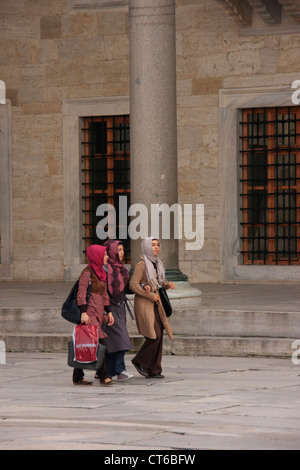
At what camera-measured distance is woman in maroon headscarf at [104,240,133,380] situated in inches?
447

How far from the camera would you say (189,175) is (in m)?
20.0

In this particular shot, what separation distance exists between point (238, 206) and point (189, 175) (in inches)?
38.8

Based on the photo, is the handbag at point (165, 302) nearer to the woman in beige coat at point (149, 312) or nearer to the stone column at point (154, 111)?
the woman in beige coat at point (149, 312)

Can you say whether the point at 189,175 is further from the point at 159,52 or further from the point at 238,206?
the point at 159,52

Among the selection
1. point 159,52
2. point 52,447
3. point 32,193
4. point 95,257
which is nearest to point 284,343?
point 95,257

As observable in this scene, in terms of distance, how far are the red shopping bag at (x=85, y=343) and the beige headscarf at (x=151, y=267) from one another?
909mm

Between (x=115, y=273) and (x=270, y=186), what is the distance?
8.64 m

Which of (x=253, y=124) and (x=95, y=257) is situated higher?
(x=253, y=124)

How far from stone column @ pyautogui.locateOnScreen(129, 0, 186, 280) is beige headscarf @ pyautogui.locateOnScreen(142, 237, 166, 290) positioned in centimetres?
308

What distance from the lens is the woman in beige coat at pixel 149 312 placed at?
37.8 ft

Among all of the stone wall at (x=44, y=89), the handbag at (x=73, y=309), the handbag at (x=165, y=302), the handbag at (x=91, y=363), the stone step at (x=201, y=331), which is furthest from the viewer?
the stone wall at (x=44, y=89)

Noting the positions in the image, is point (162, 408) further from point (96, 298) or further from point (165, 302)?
point (165, 302)

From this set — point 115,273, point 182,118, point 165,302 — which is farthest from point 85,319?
point 182,118

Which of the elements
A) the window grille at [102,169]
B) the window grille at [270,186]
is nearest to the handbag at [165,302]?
the window grille at [270,186]
